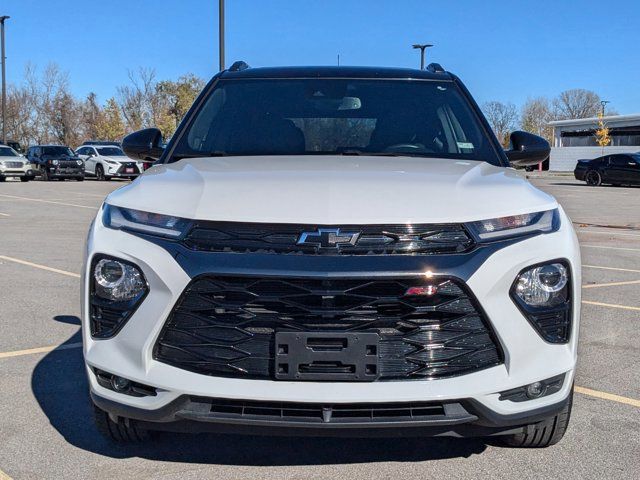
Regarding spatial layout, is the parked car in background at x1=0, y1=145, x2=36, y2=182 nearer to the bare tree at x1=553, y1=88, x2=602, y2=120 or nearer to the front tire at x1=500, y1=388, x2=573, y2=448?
the front tire at x1=500, y1=388, x2=573, y2=448

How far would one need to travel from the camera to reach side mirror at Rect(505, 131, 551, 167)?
4367 millimetres

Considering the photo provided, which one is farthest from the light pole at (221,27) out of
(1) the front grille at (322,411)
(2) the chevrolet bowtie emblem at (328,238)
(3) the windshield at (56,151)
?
(1) the front grille at (322,411)

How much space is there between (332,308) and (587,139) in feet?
276

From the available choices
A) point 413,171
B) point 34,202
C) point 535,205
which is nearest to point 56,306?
point 413,171

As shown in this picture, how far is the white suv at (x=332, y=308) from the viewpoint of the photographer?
8.72 feet

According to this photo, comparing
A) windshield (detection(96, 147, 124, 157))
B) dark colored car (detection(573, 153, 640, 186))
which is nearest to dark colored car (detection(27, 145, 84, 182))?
windshield (detection(96, 147, 124, 157))

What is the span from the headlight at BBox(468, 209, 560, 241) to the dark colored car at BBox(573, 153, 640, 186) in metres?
30.7

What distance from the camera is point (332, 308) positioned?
266 cm

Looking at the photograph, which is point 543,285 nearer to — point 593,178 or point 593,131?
point 593,178

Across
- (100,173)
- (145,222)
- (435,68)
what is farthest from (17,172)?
(145,222)

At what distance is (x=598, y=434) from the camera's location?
3.59m

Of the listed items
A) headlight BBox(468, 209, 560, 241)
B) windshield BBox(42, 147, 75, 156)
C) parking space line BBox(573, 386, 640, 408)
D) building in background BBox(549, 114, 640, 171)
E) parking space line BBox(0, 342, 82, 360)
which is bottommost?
parking space line BBox(573, 386, 640, 408)

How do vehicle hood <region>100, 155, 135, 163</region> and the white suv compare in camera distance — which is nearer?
the white suv

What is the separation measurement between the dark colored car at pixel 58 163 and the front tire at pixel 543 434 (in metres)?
32.6
